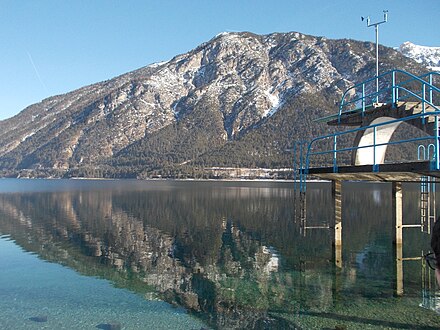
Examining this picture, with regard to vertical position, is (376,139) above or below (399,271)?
above

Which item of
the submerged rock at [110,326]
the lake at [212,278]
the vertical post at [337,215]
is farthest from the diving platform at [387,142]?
the submerged rock at [110,326]

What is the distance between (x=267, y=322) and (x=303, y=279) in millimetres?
6696

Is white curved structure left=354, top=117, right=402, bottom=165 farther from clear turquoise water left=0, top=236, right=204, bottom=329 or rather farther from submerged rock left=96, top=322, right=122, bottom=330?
submerged rock left=96, top=322, right=122, bottom=330

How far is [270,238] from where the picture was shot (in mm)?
35688

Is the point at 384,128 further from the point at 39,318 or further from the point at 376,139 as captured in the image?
the point at 39,318

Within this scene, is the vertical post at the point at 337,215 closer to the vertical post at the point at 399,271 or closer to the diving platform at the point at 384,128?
the diving platform at the point at 384,128

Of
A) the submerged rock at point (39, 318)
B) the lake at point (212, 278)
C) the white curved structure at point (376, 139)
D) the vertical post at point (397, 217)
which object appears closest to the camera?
the lake at point (212, 278)

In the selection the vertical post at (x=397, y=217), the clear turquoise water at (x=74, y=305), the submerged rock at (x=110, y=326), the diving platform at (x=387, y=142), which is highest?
the diving platform at (x=387, y=142)

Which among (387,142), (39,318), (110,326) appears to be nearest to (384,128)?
(387,142)

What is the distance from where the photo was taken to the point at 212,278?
22.3 metres

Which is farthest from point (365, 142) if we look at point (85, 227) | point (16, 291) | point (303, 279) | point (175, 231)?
point (85, 227)

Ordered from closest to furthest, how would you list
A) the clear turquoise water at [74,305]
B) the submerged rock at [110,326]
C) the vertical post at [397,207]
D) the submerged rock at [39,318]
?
the submerged rock at [110,326], the clear turquoise water at [74,305], the submerged rock at [39,318], the vertical post at [397,207]

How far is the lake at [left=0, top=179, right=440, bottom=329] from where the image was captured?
15867 millimetres

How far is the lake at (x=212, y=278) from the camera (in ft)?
52.1
